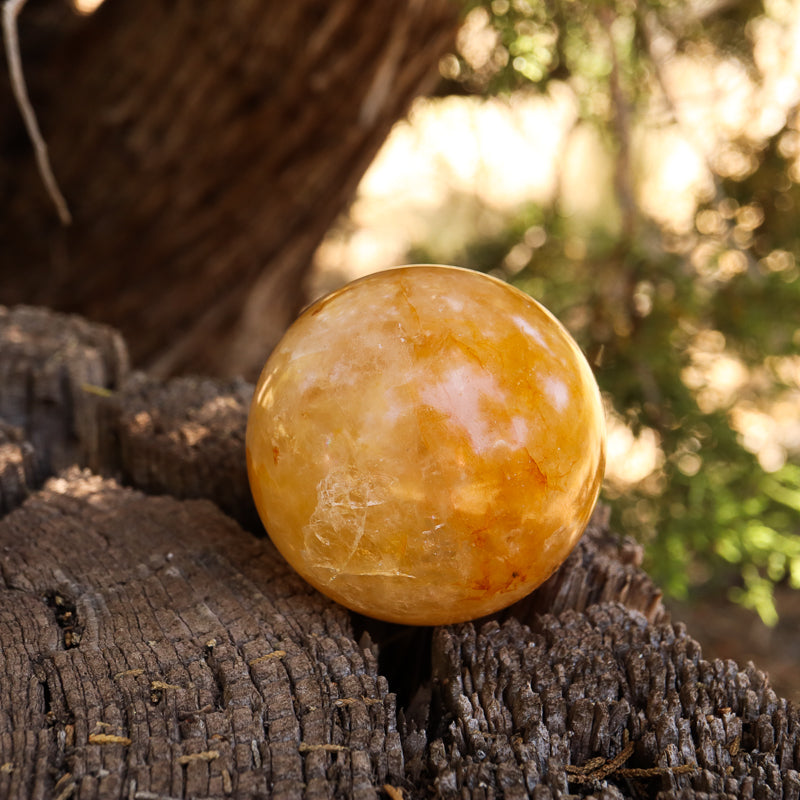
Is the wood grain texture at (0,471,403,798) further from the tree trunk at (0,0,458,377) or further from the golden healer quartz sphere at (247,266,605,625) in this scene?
the tree trunk at (0,0,458,377)

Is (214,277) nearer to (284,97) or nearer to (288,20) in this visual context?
(284,97)

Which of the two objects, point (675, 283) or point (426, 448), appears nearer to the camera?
point (426, 448)

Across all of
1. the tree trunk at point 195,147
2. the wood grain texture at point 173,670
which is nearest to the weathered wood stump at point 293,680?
the wood grain texture at point 173,670

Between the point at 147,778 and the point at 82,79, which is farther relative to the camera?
the point at 82,79

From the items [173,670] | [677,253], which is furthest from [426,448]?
[677,253]

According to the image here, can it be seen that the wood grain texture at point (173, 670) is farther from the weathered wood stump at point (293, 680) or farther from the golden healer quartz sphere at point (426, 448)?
the golden healer quartz sphere at point (426, 448)

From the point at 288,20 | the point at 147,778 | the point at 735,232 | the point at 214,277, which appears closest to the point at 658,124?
the point at 735,232

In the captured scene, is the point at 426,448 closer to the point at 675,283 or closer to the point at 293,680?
the point at 293,680
